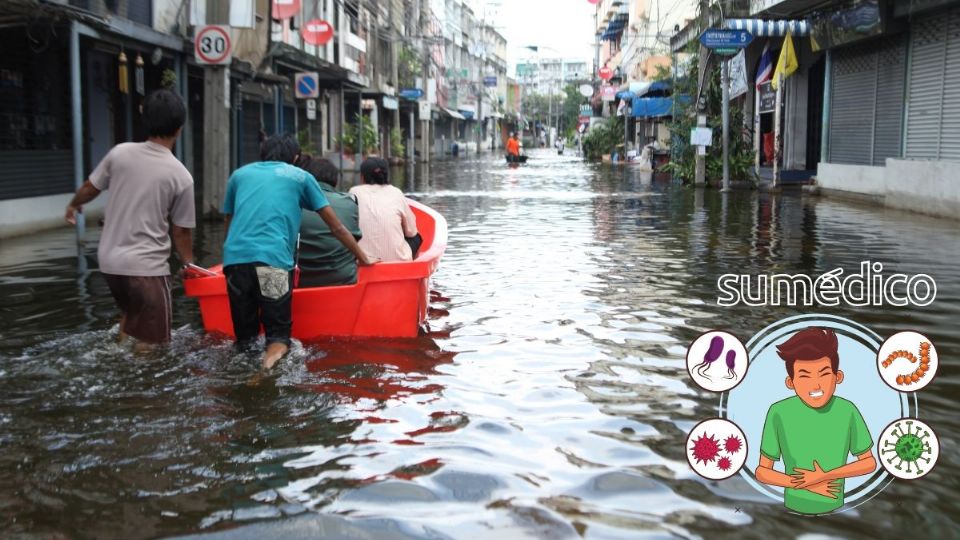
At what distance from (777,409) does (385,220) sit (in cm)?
488

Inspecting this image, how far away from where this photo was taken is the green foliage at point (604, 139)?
159 feet

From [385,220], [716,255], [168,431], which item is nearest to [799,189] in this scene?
[716,255]

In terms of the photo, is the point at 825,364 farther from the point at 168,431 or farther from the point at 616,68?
the point at 616,68

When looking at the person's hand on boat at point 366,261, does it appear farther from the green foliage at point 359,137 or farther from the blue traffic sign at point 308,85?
the green foliage at point 359,137

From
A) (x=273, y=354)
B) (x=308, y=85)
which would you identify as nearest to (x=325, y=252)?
(x=273, y=354)

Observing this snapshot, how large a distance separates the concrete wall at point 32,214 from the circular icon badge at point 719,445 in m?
10.7

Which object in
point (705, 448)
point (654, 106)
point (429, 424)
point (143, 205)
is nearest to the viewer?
point (705, 448)

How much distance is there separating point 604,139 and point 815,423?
156ft

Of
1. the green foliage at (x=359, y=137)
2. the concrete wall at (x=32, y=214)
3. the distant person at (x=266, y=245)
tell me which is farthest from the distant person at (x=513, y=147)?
the distant person at (x=266, y=245)

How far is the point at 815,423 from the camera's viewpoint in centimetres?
272

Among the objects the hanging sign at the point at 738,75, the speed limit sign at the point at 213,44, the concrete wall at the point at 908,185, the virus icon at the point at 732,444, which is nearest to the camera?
the virus icon at the point at 732,444

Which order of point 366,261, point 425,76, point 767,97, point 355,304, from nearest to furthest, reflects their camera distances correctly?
point 366,261 → point 355,304 → point 767,97 → point 425,76

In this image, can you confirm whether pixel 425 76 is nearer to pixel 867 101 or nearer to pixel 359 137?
pixel 359 137

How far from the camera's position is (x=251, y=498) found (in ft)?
11.8
